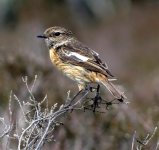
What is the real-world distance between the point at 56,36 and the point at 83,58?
0.63 metres

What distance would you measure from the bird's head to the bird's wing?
0.26 meters

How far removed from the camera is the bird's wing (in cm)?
955

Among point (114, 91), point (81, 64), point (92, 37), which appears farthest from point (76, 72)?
point (92, 37)

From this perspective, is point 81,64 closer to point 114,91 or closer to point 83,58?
point 83,58

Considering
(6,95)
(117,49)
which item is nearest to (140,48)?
(117,49)

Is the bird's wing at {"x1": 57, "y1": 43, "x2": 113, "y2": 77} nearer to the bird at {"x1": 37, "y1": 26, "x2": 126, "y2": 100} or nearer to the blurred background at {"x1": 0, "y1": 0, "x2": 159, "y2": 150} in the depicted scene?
the bird at {"x1": 37, "y1": 26, "x2": 126, "y2": 100}

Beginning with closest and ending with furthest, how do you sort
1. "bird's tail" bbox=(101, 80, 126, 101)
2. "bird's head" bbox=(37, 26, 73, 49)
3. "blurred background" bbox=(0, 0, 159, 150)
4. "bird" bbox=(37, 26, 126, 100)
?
1. "bird's tail" bbox=(101, 80, 126, 101)
2. "bird" bbox=(37, 26, 126, 100)
3. "bird's head" bbox=(37, 26, 73, 49)
4. "blurred background" bbox=(0, 0, 159, 150)

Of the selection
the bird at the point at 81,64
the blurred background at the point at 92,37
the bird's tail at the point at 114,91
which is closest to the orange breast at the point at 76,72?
the bird at the point at 81,64

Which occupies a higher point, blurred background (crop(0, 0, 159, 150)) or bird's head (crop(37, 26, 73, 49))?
→ blurred background (crop(0, 0, 159, 150))

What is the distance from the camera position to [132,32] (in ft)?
97.0

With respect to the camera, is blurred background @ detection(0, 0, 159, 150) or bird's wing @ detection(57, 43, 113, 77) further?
blurred background @ detection(0, 0, 159, 150)

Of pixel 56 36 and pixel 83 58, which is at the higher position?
pixel 56 36

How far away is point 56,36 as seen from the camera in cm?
1017

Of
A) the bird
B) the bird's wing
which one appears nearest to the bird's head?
the bird
